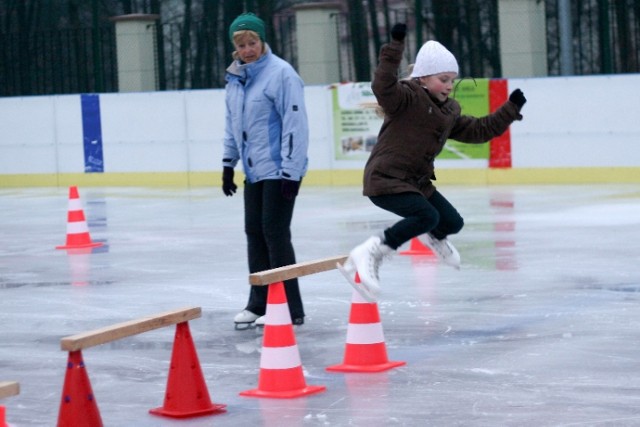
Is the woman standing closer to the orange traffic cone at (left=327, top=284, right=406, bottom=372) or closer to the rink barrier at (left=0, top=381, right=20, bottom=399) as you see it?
the orange traffic cone at (left=327, top=284, right=406, bottom=372)

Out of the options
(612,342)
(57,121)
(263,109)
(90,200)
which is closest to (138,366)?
(263,109)

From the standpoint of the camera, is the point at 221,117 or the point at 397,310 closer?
the point at 397,310

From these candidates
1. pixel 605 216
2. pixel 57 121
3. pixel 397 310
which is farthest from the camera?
pixel 57 121

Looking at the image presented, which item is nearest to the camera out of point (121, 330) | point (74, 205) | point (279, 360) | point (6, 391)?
point (6, 391)

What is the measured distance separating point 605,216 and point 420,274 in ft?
15.5

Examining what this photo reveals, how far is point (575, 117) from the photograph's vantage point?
804 inches

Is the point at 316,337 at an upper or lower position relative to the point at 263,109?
lower

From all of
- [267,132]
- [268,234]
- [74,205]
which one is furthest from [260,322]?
[74,205]

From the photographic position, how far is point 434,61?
25.3 ft

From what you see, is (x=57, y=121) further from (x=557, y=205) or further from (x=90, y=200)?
(x=557, y=205)

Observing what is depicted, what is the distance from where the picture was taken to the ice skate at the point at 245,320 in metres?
8.84

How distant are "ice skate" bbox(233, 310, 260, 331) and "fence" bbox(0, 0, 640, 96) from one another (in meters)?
14.8

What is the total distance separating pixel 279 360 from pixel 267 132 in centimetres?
199

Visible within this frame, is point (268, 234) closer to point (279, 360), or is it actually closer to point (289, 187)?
point (289, 187)
